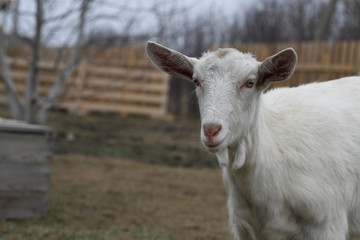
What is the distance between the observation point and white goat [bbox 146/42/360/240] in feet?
11.5

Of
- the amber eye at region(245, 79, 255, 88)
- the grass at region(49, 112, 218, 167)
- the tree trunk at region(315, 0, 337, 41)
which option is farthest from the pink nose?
the tree trunk at region(315, 0, 337, 41)

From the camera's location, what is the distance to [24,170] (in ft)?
21.0

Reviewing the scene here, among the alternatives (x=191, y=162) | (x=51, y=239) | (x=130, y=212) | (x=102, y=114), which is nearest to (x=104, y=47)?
(x=191, y=162)

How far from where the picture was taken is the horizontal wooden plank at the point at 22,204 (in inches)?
248

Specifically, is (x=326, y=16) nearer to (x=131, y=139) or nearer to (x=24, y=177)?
(x=131, y=139)

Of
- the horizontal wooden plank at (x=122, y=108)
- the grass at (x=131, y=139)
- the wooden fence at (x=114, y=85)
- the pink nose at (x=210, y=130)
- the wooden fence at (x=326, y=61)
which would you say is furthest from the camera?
the horizontal wooden plank at (x=122, y=108)

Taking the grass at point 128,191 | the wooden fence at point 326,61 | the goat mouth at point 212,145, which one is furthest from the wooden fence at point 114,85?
the goat mouth at point 212,145

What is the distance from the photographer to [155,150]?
1309 centimetres

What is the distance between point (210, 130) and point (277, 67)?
64 centimetres

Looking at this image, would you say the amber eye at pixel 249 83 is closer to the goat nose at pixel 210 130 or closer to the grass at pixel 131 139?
the goat nose at pixel 210 130

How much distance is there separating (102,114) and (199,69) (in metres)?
17.2

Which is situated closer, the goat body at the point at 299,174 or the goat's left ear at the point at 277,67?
the goat's left ear at the point at 277,67

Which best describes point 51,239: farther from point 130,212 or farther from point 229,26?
point 229,26

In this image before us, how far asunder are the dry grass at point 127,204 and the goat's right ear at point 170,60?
2428 mm
